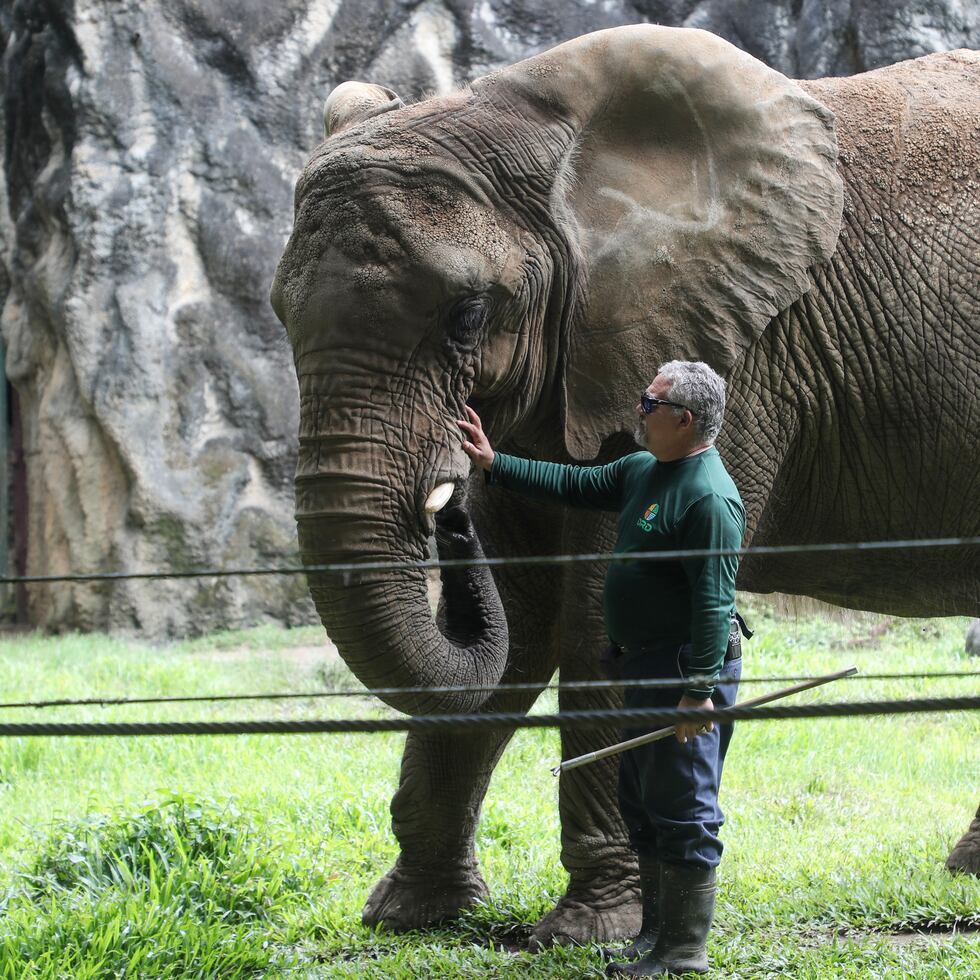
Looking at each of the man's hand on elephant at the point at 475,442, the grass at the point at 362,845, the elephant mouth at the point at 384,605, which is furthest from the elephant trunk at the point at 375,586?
the grass at the point at 362,845

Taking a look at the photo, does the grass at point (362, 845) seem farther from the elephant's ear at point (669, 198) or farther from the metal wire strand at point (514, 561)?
the elephant's ear at point (669, 198)

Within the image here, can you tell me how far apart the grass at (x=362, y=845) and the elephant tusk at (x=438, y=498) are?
1.46 m

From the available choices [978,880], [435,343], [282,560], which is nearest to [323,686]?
[282,560]

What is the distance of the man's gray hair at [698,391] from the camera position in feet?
11.8

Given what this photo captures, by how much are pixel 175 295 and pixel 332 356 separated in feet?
23.9

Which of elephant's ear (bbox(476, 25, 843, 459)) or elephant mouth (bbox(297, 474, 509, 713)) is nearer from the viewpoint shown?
elephant mouth (bbox(297, 474, 509, 713))

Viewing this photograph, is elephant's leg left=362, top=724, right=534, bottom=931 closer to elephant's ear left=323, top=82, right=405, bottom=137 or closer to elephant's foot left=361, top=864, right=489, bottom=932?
elephant's foot left=361, top=864, right=489, bottom=932

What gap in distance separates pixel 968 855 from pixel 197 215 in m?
7.67

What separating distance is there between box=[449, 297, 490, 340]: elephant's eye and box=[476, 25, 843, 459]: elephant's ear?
1.15ft

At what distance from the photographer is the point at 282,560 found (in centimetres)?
1109

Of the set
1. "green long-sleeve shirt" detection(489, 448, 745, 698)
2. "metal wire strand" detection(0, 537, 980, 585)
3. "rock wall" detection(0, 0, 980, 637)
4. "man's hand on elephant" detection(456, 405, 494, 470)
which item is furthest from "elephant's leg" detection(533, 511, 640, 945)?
"rock wall" detection(0, 0, 980, 637)

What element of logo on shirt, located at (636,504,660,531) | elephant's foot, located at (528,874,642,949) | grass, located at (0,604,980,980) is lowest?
grass, located at (0,604,980,980)

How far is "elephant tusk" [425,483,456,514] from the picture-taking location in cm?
370

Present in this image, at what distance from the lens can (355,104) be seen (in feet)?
14.4
